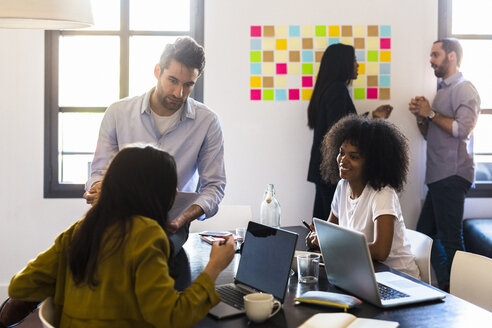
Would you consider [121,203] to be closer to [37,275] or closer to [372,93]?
[37,275]

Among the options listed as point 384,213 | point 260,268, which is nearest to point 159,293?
point 260,268

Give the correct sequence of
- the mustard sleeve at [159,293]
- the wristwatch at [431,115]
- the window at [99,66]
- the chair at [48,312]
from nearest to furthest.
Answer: the mustard sleeve at [159,293]
the chair at [48,312]
the wristwatch at [431,115]
the window at [99,66]

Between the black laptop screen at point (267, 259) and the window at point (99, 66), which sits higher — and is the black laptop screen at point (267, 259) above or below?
below

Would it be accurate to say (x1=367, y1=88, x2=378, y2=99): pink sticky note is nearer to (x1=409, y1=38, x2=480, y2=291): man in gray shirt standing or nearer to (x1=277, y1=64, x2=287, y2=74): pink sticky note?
(x1=409, y1=38, x2=480, y2=291): man in gray shirt standing

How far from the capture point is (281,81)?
168 inches

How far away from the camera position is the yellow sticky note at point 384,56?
14.0 ft

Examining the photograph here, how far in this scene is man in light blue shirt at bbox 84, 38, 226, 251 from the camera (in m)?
2.60

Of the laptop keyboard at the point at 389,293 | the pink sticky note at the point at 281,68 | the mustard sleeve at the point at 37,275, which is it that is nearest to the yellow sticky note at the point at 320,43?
the pink sticky note at the point at 281,68

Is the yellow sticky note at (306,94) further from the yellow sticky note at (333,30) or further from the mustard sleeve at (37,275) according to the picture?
the mustard sleeve at (37,275)

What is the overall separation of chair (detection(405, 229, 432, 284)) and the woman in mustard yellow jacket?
1177 mm

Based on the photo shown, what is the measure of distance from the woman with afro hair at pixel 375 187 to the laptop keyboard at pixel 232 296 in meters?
0.65

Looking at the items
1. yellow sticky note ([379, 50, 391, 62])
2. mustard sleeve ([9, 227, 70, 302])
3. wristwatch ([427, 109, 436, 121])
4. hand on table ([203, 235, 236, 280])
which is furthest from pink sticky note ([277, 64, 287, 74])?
mustard sleeve ([9, 227, 70, 302])

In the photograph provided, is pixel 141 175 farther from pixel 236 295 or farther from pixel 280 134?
pixel 280 134

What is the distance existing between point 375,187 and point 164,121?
0.97 metres
